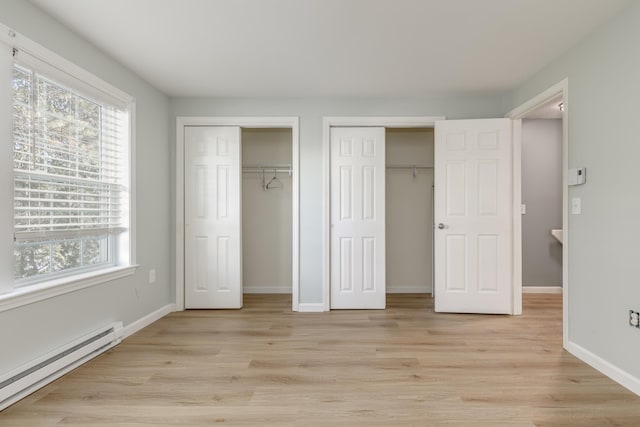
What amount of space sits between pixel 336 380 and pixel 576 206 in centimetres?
221

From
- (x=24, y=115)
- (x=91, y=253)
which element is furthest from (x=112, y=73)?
(x=91, y=253)

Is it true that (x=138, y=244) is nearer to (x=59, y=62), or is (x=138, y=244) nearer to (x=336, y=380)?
(x=59, y=62)

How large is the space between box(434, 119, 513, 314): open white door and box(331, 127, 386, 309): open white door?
631 millimetres

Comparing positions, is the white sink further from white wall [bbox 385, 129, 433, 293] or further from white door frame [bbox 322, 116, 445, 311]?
white door frame [bbox 322, 116, 445, 311]

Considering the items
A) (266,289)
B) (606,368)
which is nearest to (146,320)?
(266,289)

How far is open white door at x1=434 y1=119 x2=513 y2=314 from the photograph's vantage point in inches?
149

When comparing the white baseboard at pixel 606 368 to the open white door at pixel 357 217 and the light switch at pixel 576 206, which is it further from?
the open white door at pixel 357 217

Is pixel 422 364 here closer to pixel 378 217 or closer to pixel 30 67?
pixel 378 217

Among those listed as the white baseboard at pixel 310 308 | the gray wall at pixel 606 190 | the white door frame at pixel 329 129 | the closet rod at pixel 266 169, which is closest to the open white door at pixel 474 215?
the white door frame at pixel 329 129

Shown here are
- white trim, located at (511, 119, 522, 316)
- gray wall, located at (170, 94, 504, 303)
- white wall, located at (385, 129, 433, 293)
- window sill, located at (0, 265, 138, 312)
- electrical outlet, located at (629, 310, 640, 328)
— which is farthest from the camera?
white wall, located at (385, 129, 433, 293)

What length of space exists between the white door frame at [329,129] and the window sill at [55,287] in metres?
1.99

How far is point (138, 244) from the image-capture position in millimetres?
3400

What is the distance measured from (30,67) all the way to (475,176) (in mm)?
3818

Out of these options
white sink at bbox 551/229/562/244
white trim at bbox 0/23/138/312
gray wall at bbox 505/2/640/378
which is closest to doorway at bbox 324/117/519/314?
gray wall at bbox 505/2/640/378
